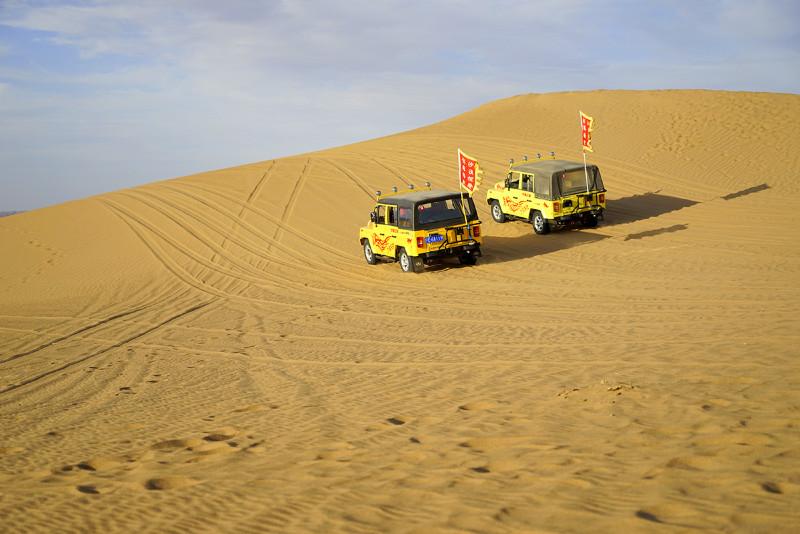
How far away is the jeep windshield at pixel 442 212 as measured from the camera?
16594 millimetres

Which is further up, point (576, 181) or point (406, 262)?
point (576, 181)

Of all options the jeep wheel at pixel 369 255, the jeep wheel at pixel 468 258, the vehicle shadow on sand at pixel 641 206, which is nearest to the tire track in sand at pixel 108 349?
the jeep wheel at pixel 369 255

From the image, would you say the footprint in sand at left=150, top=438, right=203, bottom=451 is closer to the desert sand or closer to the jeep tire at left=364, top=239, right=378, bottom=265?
the desert sand

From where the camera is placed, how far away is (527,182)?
66.8ft

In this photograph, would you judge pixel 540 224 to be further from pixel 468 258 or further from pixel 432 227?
pixel 432 227

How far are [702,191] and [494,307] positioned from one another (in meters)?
15.6

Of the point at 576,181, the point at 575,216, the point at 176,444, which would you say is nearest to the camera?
the point at 176,444

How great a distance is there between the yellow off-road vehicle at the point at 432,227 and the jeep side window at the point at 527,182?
12.1 ft

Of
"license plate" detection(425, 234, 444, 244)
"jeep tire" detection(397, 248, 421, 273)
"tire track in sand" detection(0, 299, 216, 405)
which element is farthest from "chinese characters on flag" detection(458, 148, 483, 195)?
"tire track in sand" detection(0, 299, 216, 405)

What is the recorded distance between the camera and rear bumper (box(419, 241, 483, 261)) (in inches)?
656

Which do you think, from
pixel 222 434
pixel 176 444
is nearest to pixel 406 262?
pixel 222 434

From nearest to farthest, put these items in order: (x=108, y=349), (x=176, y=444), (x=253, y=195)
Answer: (x=176, y=444) < (x=108, y=349) < (x=253, y=195)

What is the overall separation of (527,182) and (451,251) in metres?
4.77

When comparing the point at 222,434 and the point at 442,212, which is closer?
the point at 222,434
